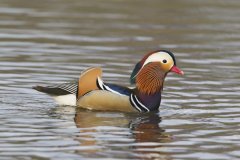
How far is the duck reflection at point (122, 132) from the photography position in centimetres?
1119

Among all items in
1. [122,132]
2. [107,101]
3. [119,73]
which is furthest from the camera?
[119,73]

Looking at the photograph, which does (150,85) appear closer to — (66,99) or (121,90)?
(121,90)

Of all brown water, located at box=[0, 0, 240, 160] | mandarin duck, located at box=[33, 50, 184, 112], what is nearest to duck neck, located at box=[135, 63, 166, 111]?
mandarin duck, located at box=[33, 50, 184, 112]

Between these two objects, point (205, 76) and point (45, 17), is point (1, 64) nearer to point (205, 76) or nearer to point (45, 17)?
point (205, 76)

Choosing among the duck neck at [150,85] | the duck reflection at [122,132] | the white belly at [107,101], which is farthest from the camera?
the duck neck at [150,85]

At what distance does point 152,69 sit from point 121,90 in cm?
54

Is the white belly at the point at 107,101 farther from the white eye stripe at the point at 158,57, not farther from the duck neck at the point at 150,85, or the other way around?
the white eye stripe at the point at 158,57

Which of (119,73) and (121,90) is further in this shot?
(119,73)

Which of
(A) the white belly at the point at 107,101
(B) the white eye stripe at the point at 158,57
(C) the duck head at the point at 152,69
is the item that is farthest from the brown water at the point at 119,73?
(B) the white eye stripe at the point at 158,57

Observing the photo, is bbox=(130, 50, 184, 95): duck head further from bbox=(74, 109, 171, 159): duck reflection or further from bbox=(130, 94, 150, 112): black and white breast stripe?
bbox=(74, 109, 171, 159): duck reflection

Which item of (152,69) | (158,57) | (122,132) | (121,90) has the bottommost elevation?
(122,132)

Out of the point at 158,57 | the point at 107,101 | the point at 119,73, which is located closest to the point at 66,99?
the point at 107,101

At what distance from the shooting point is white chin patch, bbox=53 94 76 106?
13766 millimetres

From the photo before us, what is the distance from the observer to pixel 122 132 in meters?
12.1
